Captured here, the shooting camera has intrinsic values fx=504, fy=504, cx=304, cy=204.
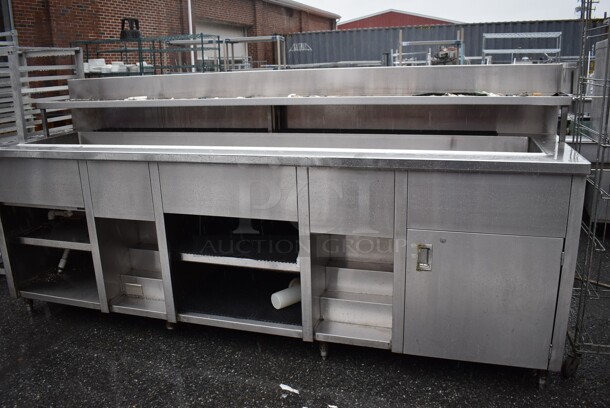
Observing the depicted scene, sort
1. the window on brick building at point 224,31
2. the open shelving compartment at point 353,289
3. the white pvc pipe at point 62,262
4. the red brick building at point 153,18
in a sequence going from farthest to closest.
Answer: the window on brick building at point 224,31 < the red brick building at point 153,18 < the white pvc pipe at point 62,262 < the open shelving compartment at point 353,289

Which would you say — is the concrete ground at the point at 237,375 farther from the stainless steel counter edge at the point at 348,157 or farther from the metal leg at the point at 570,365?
the stainless steel counter edge at the point at 348,157

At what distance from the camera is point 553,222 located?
1789 mm

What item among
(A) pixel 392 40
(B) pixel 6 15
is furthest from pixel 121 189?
(A) pixel 392 40

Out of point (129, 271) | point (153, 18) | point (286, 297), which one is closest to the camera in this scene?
point (286, 297)

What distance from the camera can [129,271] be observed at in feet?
8.88

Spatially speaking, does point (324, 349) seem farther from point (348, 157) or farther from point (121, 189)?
point (121, 189)

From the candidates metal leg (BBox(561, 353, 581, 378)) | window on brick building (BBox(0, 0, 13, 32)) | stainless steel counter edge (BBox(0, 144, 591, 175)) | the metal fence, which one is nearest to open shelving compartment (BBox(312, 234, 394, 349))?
stainless steel counter edge (BBox(0, 144, 591, 175))

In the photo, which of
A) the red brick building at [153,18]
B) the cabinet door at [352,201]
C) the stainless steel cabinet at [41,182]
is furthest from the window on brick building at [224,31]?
the cabinet door at [352,201]

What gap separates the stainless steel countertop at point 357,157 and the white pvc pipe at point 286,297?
0.70 meters

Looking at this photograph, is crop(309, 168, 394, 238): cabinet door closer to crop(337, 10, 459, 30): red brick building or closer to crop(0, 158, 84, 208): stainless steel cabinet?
crop(0, 158, 84, 208): stainless steel cabinet

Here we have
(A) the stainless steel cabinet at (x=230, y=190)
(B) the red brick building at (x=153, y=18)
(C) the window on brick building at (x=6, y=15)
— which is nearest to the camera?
(A) the stainless steel cabinet at (x=230, y=190)

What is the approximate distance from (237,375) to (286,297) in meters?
0.43

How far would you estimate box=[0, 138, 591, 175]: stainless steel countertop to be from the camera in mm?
1764

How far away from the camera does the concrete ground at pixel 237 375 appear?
2010 mm
